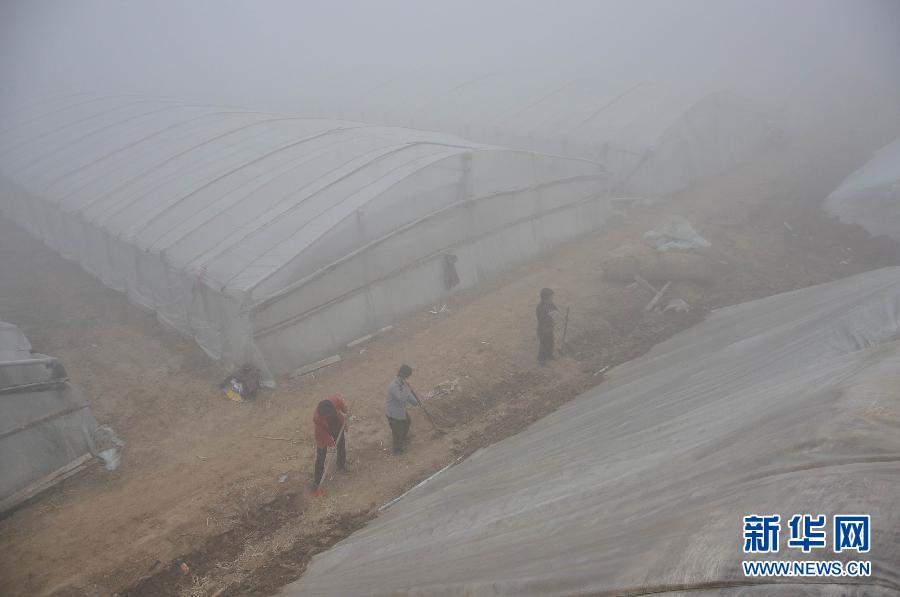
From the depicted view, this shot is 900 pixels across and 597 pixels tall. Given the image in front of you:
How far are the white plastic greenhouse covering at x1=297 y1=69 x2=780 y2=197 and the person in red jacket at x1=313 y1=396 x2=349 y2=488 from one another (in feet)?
48.0

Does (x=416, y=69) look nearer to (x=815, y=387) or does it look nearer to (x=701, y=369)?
(x=701, y=369)

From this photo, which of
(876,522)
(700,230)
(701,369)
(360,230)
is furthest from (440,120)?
(876,522)

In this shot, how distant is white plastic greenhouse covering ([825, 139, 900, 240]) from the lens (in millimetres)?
14836

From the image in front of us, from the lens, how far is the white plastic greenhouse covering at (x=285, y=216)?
10.9 meters

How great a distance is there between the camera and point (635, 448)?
5246 mm

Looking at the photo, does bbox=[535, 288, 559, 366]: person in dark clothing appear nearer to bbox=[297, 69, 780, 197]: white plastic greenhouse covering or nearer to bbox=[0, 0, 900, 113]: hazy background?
bbox=[297, 69, 780, 197]: white plastic greenhouse covering

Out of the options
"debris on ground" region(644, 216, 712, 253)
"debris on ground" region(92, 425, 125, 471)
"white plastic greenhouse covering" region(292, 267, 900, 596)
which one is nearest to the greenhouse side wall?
"debris on ground" region(644, 216, 712, 253)

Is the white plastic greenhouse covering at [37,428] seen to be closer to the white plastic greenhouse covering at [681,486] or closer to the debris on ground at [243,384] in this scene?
the debris on ground at [243,384]

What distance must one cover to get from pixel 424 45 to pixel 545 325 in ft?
96.9

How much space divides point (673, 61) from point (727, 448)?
1327 inches

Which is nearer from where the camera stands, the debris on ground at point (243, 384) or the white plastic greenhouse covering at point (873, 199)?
the debris on ground at point (243, 384)

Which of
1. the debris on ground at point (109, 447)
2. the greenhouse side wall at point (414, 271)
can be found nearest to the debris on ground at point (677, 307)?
the greenhouse side wall at point (414, 271)

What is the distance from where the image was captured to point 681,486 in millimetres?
3943

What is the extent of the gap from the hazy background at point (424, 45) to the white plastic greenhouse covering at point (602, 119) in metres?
2.60
